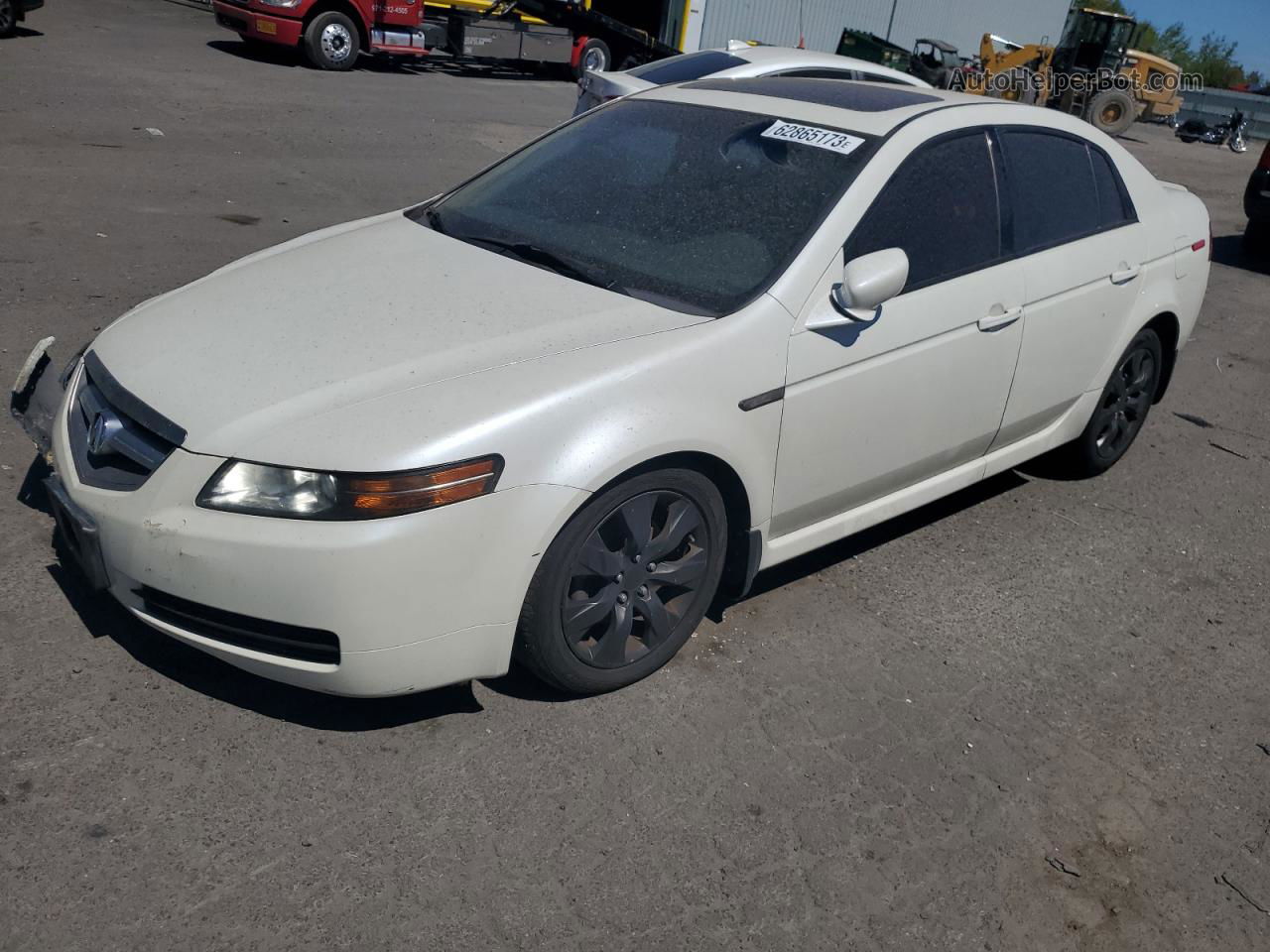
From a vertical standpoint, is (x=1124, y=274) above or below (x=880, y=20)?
above

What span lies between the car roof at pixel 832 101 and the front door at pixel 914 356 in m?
0.19

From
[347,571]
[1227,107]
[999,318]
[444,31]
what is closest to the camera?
[347,571]

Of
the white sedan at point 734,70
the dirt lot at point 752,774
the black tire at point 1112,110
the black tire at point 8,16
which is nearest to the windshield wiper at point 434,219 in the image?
the dirt lot at point 752,774

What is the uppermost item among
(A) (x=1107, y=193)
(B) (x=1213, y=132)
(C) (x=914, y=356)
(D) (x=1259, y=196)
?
(A) (x=1107, y=193)

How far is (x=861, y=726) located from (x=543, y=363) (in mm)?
1461

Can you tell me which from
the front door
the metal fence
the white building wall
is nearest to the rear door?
the front door

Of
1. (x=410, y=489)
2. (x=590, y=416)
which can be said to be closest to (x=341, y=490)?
(x=410, y=489)

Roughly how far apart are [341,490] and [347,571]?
199 millimetres

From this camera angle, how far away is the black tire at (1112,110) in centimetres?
2600

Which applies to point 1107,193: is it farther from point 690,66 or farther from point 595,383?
point 690,66

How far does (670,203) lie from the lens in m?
3.90

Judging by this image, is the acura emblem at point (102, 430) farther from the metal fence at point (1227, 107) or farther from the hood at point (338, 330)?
the metal fence at point (1227, 107)

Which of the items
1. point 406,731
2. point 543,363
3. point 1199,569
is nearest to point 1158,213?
point 1199,569

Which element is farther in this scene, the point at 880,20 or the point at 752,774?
the point at 880,20
